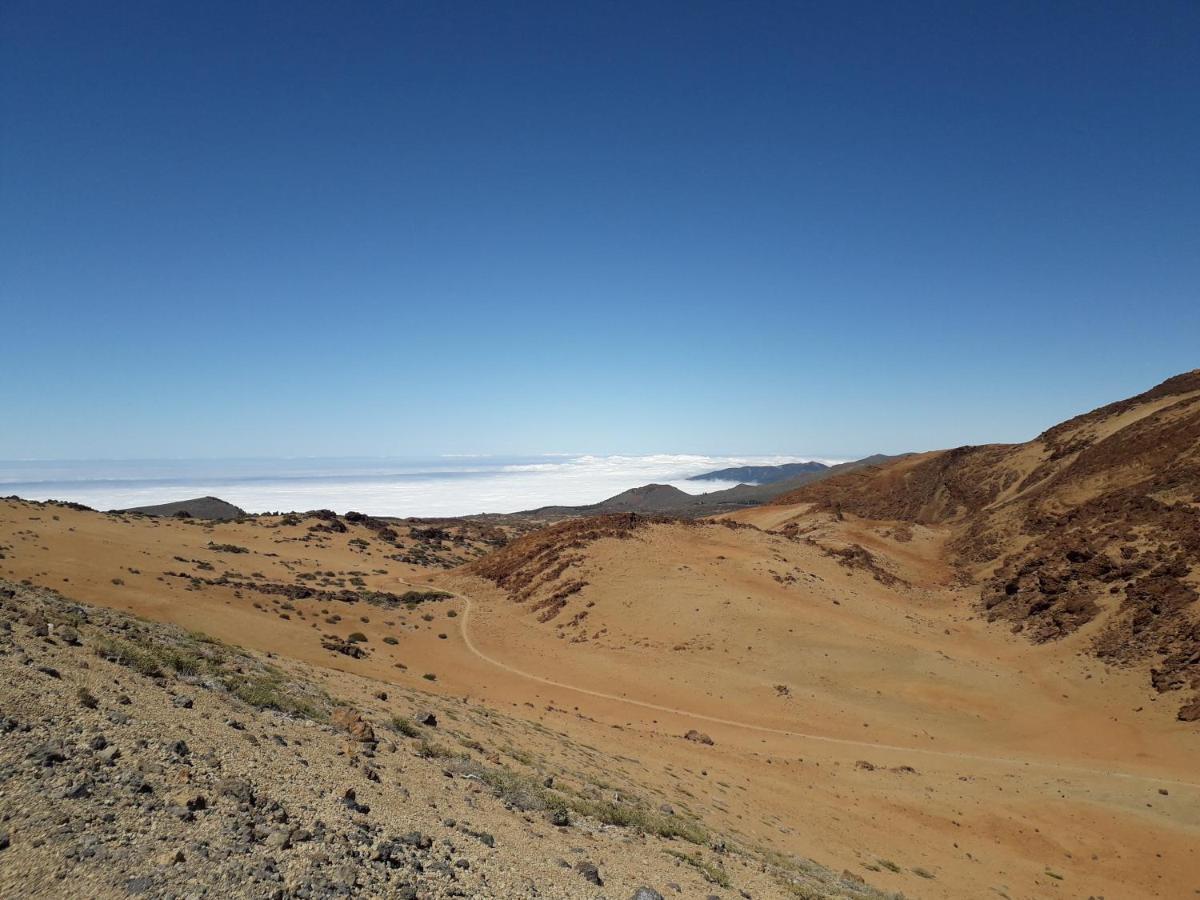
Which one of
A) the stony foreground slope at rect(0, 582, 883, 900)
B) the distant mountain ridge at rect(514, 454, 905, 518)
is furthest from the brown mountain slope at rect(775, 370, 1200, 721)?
the distant mountain ridge at rect(514, 454, 905, 518)

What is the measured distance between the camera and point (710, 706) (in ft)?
70.1

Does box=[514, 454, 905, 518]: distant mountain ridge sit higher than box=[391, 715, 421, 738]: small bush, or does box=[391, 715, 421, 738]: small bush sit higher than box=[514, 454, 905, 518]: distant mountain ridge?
box=[514, 454, 905, 518]: distant mountain ridge

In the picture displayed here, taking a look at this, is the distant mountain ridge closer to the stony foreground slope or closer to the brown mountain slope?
the brown mountain slope

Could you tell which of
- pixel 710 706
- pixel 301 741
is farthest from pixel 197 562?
pixel 301 741

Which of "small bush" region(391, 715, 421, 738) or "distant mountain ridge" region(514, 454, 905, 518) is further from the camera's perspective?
"distant mountain ridge" region(514, 454, 905, 518)

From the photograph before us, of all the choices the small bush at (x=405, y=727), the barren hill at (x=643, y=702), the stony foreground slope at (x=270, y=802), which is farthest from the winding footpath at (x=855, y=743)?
the small bush at (x=405, y=727)

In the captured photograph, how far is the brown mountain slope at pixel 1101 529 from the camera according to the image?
79.5 ft

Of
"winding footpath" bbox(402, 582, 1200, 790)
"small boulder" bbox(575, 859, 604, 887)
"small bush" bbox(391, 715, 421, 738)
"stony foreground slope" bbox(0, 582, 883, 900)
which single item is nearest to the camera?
"stony foreground slope" bbox(0, 582, 883, 900)

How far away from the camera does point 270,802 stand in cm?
620

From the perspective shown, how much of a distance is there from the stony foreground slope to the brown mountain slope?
71.9 feet

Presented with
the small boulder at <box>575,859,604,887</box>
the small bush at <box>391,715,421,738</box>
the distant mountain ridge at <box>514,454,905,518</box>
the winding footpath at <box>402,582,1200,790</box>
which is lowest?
the winding footpath at <box>402,582,1200,790</box>

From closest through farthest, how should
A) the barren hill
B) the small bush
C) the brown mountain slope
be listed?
the barren hill < the small bush < the brown mountain slope

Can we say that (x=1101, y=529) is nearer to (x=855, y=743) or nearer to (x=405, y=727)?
(x=855, y=743)

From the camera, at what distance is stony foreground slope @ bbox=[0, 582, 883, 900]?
16.2 feet
